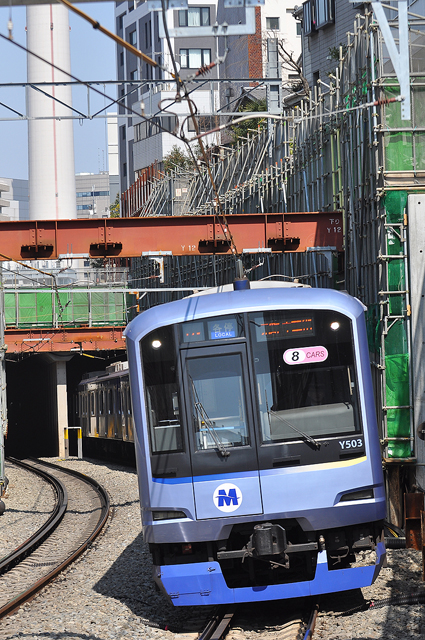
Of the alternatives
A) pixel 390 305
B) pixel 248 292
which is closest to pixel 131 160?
pixel 390 305

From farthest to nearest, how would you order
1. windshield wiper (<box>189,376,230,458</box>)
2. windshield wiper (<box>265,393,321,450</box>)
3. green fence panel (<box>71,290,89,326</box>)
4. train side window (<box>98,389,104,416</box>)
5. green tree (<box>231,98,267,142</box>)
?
green fence panel (<box>71,290,89,326</box>)
green tree (<box>231,98,267,142</box>)
train side window (<box>98,389,104,416</box>)
windshield wiper (<box>189,376,230,458</box>)
windshield wiper (<box>265,393,321,450</box>)

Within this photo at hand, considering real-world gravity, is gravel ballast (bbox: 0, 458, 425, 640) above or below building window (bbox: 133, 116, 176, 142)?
below

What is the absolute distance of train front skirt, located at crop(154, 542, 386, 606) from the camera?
7.72 meters

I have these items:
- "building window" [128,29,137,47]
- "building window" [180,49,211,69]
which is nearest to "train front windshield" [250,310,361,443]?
"building window" [180,49,211,69]

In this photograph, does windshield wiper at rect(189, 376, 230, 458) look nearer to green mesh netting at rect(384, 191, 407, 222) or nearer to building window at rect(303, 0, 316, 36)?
green mesh netting at rect(384, 191, 407, 222)

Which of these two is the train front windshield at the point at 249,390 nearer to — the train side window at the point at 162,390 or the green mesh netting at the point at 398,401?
the train side window at the point at 162,390

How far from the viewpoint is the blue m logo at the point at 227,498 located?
307 inches

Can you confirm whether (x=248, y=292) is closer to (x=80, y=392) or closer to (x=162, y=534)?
(x=162, y=534)

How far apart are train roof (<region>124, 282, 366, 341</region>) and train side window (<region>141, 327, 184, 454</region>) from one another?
143 mm

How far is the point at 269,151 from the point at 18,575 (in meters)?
21.1

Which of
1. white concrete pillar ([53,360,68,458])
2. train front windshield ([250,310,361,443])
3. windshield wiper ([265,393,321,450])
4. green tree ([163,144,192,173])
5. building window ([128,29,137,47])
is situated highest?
building window ([128,29,137,47])

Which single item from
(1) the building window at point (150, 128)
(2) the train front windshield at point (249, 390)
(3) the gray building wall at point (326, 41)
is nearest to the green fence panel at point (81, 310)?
(3) the gray building wall at point (326, 41)

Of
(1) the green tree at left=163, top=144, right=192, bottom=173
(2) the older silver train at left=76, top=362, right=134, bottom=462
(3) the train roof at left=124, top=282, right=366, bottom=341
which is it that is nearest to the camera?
(3) the train roof at left=124, top=282, right=366, bottom=341

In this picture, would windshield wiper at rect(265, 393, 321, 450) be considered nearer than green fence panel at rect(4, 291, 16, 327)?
Yes
